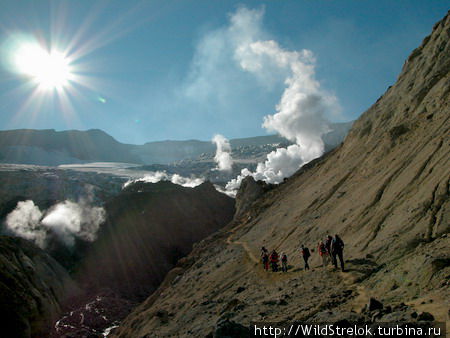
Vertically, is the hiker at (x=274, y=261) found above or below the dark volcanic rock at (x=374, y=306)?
above

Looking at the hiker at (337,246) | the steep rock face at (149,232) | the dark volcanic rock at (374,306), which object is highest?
the steep rock face at (149,232)

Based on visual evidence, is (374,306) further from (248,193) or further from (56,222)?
(56,222)

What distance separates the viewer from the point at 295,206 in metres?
35.8

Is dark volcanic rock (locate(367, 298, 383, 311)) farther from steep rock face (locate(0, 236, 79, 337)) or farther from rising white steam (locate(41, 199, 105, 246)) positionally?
rising white steam (locate(41, 199, 105, 246))

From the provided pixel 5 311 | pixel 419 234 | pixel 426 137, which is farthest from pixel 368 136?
pixel 5 311

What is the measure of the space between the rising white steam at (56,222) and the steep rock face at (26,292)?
73.7ft

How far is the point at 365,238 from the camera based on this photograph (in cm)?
1627

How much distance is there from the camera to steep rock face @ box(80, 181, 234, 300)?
208 ft

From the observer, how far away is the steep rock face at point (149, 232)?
63.4m

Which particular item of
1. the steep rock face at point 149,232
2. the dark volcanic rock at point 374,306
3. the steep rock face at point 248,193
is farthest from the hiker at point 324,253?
the steep rock face at point 149,232

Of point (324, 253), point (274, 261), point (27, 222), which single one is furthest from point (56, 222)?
point (324, 253)

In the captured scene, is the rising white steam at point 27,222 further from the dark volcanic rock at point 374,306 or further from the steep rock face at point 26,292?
the dark volcanic rock at point 374,306

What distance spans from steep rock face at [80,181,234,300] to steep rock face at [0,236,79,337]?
40.0ft

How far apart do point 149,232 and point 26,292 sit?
39.0 meters
